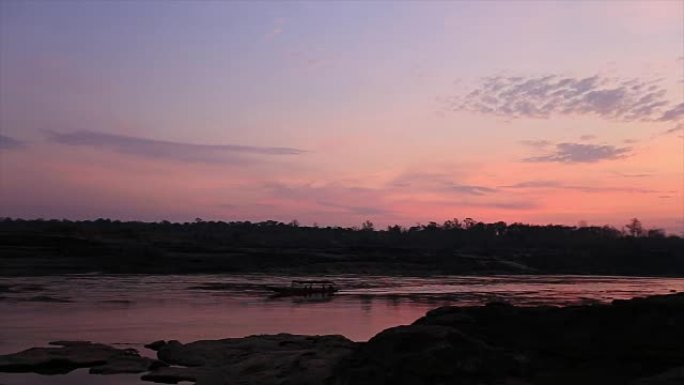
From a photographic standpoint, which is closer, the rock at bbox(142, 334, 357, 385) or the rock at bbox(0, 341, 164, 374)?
the rock at bbox(142, 334, 357, 385)

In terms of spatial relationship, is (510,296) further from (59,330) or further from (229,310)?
(59,330)

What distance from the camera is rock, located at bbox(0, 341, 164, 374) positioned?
71.4 feet

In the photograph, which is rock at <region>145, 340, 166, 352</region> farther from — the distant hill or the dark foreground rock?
→ the distant hill

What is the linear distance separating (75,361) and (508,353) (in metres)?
13.0

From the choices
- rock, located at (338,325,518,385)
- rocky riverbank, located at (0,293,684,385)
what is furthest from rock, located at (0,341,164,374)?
rock, located at (338,325,518,385)

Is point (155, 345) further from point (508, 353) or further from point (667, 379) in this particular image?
point (667, 379)

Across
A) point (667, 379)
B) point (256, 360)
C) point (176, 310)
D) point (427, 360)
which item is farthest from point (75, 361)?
point (176, 310)

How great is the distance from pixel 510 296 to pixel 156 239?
2752 inches

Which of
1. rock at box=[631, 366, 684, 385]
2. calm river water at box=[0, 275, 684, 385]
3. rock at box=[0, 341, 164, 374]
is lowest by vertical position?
rock at box=[0, 341, 164, 374]

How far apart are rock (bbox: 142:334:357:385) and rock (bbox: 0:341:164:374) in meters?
0.96

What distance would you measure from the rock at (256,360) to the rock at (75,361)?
3.15 feet

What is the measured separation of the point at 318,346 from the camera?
Answer: 24.2 m

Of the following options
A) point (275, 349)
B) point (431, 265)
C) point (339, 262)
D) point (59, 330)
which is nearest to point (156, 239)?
point (339, 262)

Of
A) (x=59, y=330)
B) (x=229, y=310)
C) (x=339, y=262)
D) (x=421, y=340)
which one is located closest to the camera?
(x=421, y=340)
